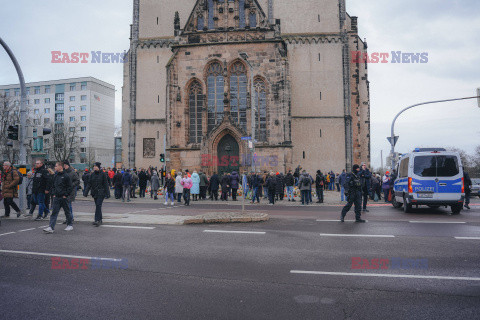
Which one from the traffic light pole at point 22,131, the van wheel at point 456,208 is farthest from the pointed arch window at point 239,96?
the van wheel at point 456,208

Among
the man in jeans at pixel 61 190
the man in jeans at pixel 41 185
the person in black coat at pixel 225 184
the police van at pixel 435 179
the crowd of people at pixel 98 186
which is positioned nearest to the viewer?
the man in jeans at pixel 61 190

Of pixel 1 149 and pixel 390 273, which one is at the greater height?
pixel 1 149

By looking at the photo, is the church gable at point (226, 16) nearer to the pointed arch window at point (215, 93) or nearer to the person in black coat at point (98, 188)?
the pointed arch window at point (215, 93)

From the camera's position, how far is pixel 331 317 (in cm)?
383

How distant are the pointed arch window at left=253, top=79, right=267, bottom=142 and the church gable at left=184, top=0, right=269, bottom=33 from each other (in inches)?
191

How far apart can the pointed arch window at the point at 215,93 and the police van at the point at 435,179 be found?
1839 centimetres

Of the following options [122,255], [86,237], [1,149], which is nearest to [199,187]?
[86,237]

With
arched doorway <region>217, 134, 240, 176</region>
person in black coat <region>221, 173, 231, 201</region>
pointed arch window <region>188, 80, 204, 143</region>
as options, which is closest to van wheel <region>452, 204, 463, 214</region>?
person in black coat <region>221, 173, 231, 201</region>

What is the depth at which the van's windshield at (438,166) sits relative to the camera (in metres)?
13.2

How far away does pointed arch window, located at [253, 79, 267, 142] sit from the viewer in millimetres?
29062

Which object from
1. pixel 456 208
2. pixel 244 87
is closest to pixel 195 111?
pixel 244 87

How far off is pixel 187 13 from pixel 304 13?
1201 centimetres

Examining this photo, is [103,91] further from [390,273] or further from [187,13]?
[390,273]

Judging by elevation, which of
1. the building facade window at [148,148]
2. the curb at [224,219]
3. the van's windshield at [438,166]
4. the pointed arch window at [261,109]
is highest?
the pointed arch window at [261,109]
